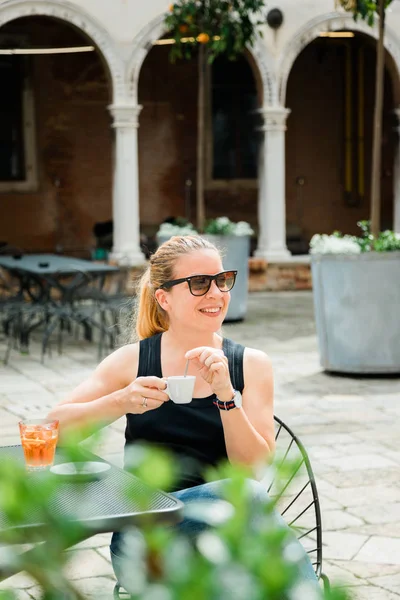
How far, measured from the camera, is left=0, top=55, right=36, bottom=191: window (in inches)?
591

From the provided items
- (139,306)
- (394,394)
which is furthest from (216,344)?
(394,394)

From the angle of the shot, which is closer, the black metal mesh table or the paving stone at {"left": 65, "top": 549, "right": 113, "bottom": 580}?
the black metal mesh table

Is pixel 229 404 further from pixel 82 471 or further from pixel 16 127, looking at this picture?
pixel 16 127

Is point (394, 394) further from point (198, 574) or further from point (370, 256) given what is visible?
point (198, 574)

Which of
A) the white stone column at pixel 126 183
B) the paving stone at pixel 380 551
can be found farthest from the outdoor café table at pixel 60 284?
the paving stone at pixel 380 551

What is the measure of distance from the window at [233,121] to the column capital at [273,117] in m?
2.52

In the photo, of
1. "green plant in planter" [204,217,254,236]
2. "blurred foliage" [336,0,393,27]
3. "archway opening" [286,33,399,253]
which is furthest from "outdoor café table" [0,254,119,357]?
"archway opening" [286,33,399,253]

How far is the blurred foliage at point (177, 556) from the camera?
811mm

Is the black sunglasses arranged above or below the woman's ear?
above

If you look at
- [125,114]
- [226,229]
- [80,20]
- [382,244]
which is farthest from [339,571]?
[80,20]

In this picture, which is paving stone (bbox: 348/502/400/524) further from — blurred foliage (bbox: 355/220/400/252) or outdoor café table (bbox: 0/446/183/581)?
blurred foliage (bbox: 355/220/400/252)

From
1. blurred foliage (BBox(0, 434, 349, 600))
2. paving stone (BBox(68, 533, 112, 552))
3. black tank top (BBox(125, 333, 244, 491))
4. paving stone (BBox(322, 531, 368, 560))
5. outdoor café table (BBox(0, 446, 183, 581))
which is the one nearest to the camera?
blurred foliage (BBox(0, 434, 349, 600))

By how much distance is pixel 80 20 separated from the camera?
40.6 feet

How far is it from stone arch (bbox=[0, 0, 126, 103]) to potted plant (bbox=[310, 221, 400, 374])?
244 inches
